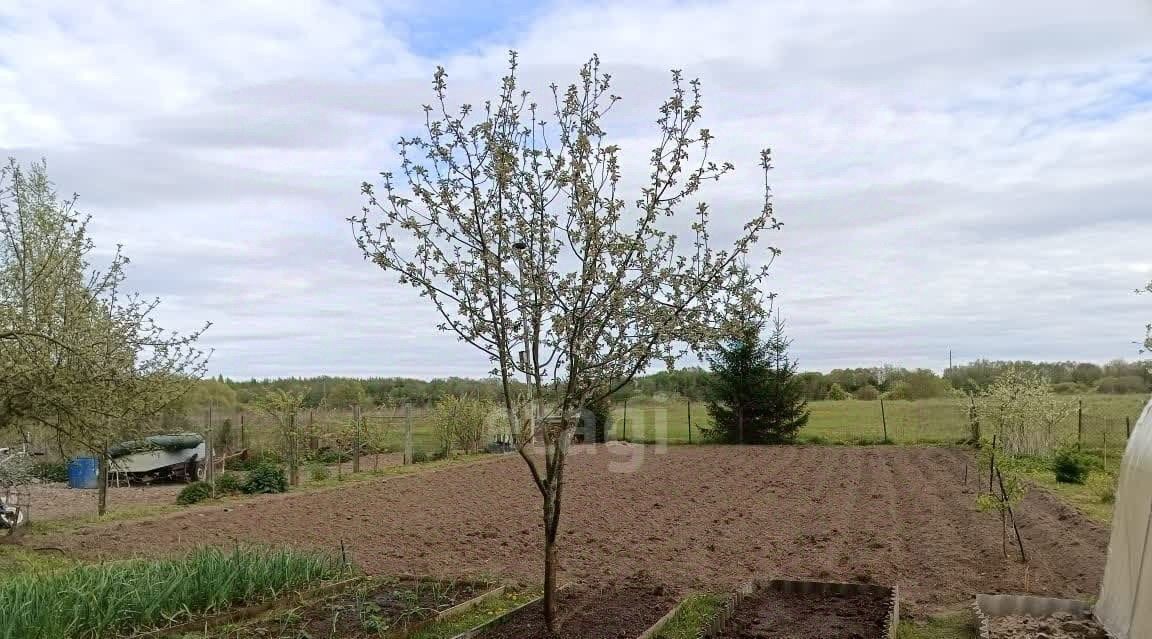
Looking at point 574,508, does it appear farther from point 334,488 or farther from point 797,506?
point 334,488

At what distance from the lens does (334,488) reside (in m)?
16.2

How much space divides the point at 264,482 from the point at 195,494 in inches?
55.6

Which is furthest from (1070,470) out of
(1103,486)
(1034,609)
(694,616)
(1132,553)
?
(694,616)

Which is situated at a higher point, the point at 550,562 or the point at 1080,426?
the point at 1080,426

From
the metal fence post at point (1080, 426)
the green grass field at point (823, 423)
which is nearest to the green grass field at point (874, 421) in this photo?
the green grass field at point (823, 423)

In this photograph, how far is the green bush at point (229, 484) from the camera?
15516 mm

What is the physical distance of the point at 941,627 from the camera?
6945 mm

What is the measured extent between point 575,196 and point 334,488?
11.8m

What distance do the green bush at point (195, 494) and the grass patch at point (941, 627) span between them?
11328 millimetres

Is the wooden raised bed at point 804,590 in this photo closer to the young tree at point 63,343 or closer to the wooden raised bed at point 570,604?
the wooden raised bed at point 570,604

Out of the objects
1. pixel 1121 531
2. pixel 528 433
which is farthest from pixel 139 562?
pixel 1121 531

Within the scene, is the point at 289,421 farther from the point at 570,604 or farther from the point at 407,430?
the point at 570,604

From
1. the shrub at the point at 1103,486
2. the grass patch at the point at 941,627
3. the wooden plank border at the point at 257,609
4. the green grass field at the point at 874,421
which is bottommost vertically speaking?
the grass patch at the point at 941,627

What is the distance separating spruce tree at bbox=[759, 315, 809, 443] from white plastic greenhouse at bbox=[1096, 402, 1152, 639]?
19.3 meters
